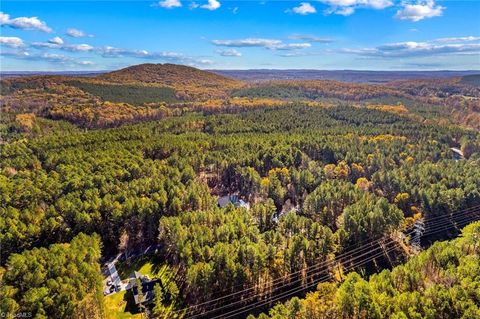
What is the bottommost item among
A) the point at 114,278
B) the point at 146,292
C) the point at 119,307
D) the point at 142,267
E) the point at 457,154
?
the point at 119,307

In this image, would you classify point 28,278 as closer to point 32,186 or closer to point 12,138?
point 32,186

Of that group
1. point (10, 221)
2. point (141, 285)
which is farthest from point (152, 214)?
point (10, 221)

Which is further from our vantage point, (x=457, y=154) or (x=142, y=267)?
(x=457, y=154)

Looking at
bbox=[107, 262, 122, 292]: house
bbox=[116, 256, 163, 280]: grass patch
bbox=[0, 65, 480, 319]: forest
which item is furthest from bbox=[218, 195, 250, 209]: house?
bbox=[107, 262, 122, 292]: house

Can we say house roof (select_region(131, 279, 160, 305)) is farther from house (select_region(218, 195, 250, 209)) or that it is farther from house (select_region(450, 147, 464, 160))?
house (select_region(450, 147, 464, 160))

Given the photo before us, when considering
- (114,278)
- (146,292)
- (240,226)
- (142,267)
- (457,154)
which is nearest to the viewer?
(146,292)

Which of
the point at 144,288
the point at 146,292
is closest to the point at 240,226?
the point at 144,288

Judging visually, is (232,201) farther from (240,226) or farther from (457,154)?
(457,154)
